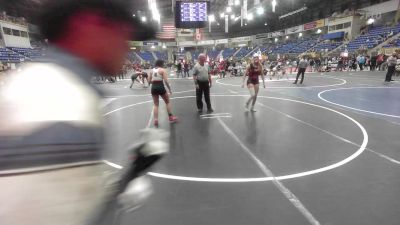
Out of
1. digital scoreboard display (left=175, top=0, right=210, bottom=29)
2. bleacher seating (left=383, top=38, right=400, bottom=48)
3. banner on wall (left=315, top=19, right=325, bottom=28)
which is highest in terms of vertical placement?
banner on wall (left=315, top=19, right=325, bottom=28)

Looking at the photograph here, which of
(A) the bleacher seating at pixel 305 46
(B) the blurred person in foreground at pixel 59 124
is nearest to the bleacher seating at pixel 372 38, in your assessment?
(A) the bleacher seating at pixel 305 46

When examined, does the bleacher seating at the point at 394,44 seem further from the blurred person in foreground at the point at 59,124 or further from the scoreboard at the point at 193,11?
the blurred person in foreground at the point at 59,124

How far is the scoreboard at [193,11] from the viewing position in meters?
12.4

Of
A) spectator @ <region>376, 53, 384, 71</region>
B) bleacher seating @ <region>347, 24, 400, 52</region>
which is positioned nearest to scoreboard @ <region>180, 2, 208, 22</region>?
spectator @ <region>376, 53, 384, 71</region>

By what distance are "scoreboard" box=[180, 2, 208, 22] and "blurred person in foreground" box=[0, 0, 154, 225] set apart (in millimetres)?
12060

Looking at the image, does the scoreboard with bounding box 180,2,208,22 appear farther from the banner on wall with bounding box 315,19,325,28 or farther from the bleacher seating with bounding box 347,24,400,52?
the banner on wall with bounding box 315,19,325,28

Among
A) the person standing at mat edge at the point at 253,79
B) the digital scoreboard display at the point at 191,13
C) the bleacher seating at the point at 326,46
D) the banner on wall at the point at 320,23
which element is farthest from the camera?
the banner on wall at the point at 320,23

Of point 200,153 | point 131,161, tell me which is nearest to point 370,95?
point 200,153

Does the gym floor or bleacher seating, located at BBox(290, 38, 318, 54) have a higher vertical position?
bleacher seating, located at BBox(290, 38, 318, 54)

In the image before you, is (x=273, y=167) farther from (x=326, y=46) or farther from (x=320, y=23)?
(x=320, y=23)

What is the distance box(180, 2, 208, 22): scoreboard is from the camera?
12.4 metres

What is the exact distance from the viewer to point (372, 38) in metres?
34.8

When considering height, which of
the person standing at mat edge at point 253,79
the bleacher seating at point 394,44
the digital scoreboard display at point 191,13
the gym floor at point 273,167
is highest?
the digital scoreboard display at point 191,13

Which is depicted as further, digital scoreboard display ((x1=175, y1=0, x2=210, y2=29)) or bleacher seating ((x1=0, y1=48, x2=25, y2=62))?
bleacher seating ((x1=0, y1=48, x2=25, y2=62))
